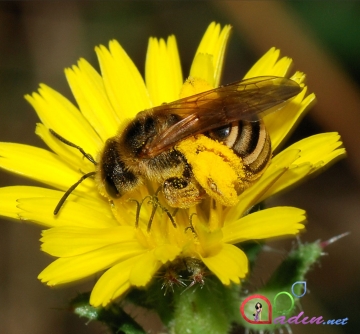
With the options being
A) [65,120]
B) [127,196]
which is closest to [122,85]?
[65,120]

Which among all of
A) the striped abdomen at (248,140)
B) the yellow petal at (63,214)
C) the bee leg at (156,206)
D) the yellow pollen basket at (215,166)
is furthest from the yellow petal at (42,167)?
the striped abdomen at (248,140)

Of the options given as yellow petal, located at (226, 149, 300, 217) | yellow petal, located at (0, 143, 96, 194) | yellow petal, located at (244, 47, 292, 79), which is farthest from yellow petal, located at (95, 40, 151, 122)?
yellow petal, located at (226, 149, 300, 217)

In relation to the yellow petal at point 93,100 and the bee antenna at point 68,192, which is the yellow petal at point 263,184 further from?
the yellow petal at point 93,100

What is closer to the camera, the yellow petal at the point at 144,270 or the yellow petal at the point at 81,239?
the yellow petal at the point at 144,270

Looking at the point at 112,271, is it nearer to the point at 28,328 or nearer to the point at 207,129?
the point at 207,129

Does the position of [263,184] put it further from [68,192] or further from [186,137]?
[68,192]

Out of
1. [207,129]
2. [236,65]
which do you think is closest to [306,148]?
[207,129]

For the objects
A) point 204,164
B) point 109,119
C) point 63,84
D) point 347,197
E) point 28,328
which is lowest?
point 347,197
